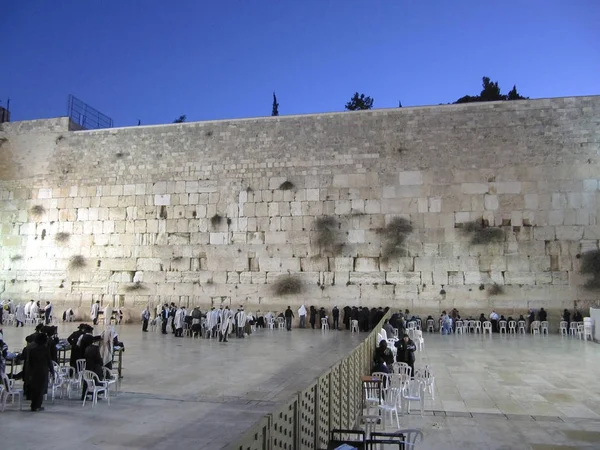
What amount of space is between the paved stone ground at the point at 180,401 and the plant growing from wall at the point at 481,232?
6517mm

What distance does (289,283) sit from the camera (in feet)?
56.3

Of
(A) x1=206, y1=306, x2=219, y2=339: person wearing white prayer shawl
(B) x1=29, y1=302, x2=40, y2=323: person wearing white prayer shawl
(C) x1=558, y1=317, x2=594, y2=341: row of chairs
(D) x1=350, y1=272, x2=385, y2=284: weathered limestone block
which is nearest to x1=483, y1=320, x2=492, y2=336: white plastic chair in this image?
(C) x1=558, y1=317, x2=594, y2=341: row of chairs

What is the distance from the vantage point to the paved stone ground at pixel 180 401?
5.16 meters

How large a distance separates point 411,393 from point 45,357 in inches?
190

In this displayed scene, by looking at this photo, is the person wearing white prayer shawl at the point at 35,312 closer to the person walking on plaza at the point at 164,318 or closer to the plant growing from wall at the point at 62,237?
the plant growing from wall at the point at 62,237

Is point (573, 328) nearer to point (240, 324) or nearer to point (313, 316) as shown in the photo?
point (313, 316)

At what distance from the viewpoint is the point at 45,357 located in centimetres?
639

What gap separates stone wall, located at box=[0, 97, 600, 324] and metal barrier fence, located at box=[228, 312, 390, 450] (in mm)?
10846

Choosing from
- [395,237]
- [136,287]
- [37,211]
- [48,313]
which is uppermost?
[37,211]

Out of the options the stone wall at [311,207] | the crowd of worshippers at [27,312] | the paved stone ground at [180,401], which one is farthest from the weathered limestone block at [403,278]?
the crowd of worshippers at [27,312]

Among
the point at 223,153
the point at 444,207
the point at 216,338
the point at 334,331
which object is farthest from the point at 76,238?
the point at 444,207

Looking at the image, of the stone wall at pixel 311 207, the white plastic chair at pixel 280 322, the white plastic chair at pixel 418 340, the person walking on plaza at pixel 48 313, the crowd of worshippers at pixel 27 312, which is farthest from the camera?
the person walking on plaza at pixel 48 313

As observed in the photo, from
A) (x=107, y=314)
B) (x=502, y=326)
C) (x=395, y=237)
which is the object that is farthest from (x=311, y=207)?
Answer: (x=107, y=314)

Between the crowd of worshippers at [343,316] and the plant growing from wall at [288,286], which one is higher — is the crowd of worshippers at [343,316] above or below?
below
